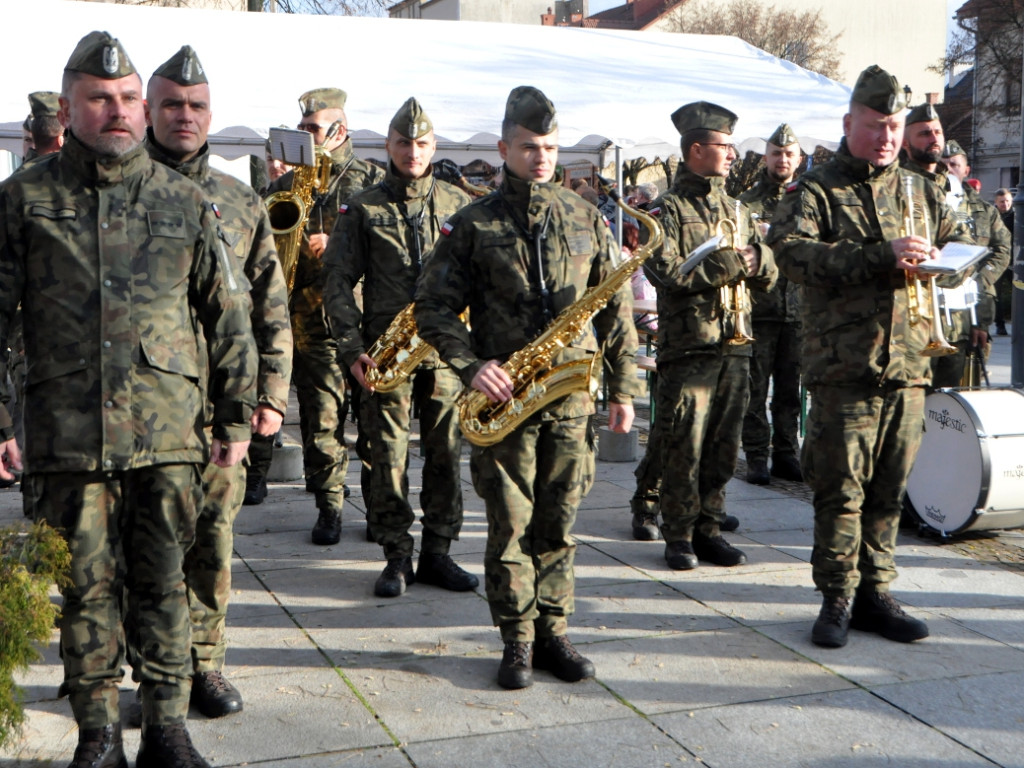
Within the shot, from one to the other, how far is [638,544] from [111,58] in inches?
163

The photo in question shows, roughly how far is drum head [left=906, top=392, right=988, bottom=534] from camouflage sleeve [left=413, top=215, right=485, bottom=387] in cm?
329

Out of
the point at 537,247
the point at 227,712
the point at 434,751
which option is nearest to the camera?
the point at 434,751

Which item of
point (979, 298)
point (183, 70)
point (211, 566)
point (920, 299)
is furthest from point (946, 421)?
point (183, 70)

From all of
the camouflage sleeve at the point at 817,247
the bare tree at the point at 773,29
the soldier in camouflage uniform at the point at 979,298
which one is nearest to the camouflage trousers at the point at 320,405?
the camouflage sleeve at the point at 817,247

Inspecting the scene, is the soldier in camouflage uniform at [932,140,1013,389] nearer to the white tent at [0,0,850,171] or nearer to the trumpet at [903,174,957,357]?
the trumpet at [903,174,957,357]

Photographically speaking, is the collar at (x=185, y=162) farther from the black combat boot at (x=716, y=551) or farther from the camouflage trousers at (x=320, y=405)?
the black combat boot at (x=716, y=551)

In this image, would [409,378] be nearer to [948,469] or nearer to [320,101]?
[320,101]

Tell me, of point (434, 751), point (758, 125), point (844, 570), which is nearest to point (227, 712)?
point (434, 751)

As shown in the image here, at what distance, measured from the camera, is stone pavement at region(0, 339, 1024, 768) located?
395 cm

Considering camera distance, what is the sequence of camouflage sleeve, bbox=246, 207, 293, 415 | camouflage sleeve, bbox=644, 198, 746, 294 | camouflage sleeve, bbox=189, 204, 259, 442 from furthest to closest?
camouflage sleeve, bbox=644, 198, 746, 294, camouflage sleeve, bbox=246, 207, 293, 415, camouflage sleeve, bbox=189, 204, 259, 442

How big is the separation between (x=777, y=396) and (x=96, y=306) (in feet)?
19.5

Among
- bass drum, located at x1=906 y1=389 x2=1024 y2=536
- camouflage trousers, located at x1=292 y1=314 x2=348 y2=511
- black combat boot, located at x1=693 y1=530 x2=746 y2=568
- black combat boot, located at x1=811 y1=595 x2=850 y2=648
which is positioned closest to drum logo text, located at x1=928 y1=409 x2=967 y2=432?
bass drum, located at x1=906 y1=389 x2=1024 y2=536

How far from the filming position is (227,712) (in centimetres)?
423

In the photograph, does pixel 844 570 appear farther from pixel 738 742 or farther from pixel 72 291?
pixel 72 291
